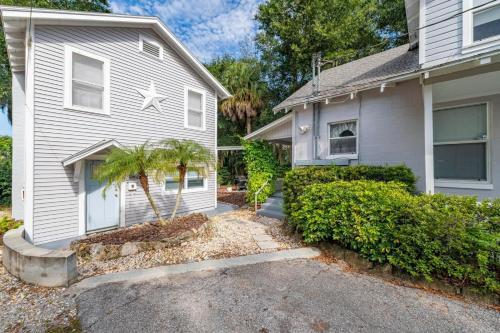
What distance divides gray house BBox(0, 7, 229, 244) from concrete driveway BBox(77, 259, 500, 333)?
323 cm

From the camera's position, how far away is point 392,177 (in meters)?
5.50

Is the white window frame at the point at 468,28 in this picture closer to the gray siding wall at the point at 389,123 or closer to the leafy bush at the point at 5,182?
the gray siding wall at the point at 389,123

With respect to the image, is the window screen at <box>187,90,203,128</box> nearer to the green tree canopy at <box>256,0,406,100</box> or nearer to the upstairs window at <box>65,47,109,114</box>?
the upstairs window at <box>65,47,109,114</box>

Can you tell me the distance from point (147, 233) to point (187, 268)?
1.80 m

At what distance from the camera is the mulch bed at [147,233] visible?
5113mm

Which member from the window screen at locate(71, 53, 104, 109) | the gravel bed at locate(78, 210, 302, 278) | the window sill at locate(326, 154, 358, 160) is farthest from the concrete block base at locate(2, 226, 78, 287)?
the window sill at locate(326, 154, 358, 160)

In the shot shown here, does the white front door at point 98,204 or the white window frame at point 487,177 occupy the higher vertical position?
the white window frame at point 487,177

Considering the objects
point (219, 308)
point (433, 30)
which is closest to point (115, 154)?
point (219, 308)

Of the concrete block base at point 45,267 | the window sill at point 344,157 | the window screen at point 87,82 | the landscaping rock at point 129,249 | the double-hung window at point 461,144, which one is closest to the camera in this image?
the concrete block base at point 45,267

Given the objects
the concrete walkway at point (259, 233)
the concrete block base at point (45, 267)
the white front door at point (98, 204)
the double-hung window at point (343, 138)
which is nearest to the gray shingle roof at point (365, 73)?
the double-hung window at point (343, 138)

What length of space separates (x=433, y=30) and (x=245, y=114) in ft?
45.2

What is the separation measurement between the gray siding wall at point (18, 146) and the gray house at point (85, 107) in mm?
34

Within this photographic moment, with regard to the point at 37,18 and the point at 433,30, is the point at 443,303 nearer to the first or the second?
the point at 433,30

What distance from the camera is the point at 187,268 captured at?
4340 millimetres
